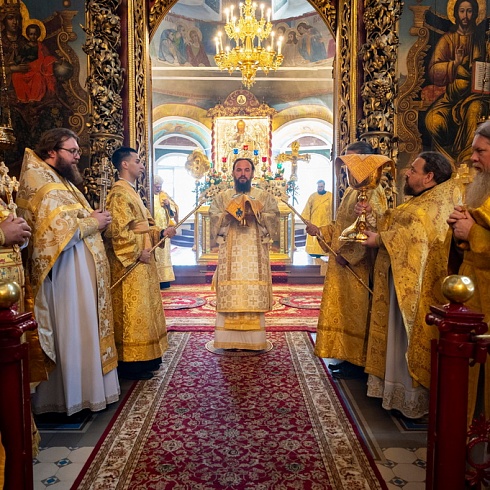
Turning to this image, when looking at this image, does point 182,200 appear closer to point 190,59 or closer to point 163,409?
point 190,59

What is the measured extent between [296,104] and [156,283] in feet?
51.8

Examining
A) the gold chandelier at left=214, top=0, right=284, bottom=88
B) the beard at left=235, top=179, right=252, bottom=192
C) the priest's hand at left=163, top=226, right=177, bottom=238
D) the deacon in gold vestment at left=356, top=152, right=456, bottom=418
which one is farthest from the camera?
the gold chandelier at left=214, top=0, right=284, bottom=88

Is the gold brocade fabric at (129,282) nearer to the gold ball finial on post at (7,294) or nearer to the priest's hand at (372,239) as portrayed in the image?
the priest's hand at (372,239)

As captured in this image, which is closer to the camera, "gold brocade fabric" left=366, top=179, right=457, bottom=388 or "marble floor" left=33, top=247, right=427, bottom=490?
"marble floor" left=33, top=247, right=427, bottom=490

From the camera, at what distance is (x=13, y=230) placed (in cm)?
268

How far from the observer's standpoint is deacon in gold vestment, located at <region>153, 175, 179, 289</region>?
917 cm

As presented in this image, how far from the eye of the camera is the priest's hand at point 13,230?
267 cm

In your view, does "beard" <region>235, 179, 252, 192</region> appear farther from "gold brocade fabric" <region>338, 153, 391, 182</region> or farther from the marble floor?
the marble floor

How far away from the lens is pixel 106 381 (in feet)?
12.1

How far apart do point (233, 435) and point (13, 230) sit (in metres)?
1.93

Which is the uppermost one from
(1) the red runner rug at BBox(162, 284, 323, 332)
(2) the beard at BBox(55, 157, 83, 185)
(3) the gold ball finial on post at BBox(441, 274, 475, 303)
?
(2) the beard at BBox(55, 157, 83, 185)

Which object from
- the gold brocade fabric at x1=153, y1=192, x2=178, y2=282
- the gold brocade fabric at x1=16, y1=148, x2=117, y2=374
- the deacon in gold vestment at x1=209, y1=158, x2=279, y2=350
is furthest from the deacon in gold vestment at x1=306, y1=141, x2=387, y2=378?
the gold brocade fabric at x1=153, y1=192, x2=178, y2=282

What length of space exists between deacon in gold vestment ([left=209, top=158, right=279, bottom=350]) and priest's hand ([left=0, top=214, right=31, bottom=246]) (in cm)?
272

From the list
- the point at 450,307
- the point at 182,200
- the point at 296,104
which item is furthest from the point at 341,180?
the point at 182,200
